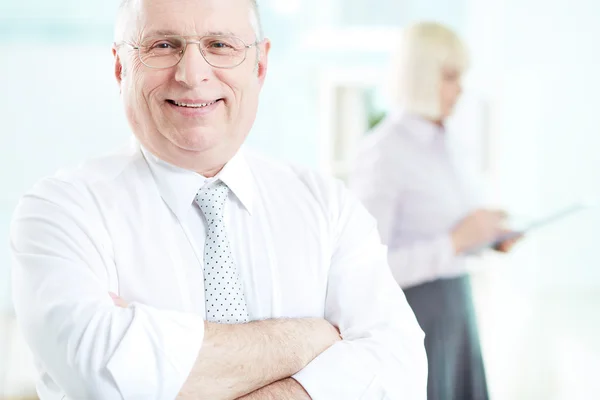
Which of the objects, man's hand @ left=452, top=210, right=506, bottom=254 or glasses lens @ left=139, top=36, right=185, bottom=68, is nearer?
glasses lens @ left=139, top=36, right=185, bottom=68

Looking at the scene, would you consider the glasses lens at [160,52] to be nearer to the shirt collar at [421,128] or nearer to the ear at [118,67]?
the ear at [118,67]

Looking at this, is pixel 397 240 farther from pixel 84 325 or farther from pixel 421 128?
pixel 84 325

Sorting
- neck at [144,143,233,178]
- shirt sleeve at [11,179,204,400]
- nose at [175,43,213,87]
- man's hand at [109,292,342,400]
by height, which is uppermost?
nose at [175,43,213,87]

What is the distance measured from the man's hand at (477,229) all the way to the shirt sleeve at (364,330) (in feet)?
2.87

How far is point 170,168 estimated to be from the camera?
1064 millimetres

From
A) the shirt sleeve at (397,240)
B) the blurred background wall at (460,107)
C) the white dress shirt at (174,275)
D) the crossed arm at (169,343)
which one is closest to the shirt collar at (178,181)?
the white dress shirt at (174,275)

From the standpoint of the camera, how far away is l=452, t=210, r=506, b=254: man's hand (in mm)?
1979

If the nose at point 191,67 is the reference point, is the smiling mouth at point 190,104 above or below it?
below

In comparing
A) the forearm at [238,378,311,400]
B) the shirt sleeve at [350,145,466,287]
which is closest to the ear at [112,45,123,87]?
the forearm at [238,378,311,400]

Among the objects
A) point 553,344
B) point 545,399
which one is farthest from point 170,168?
point 553,344

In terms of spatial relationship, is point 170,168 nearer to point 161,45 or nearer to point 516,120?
point 161,45

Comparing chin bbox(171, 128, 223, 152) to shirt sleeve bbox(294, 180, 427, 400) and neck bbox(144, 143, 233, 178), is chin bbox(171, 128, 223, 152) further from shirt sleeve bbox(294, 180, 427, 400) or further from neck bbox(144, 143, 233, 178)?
shirt sleeve bbox(294, 180, 427, 400)

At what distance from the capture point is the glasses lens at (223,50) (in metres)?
1.00

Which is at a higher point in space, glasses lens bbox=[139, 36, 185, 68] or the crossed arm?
glasses lens bbox=[139, 36, 185, 68]
